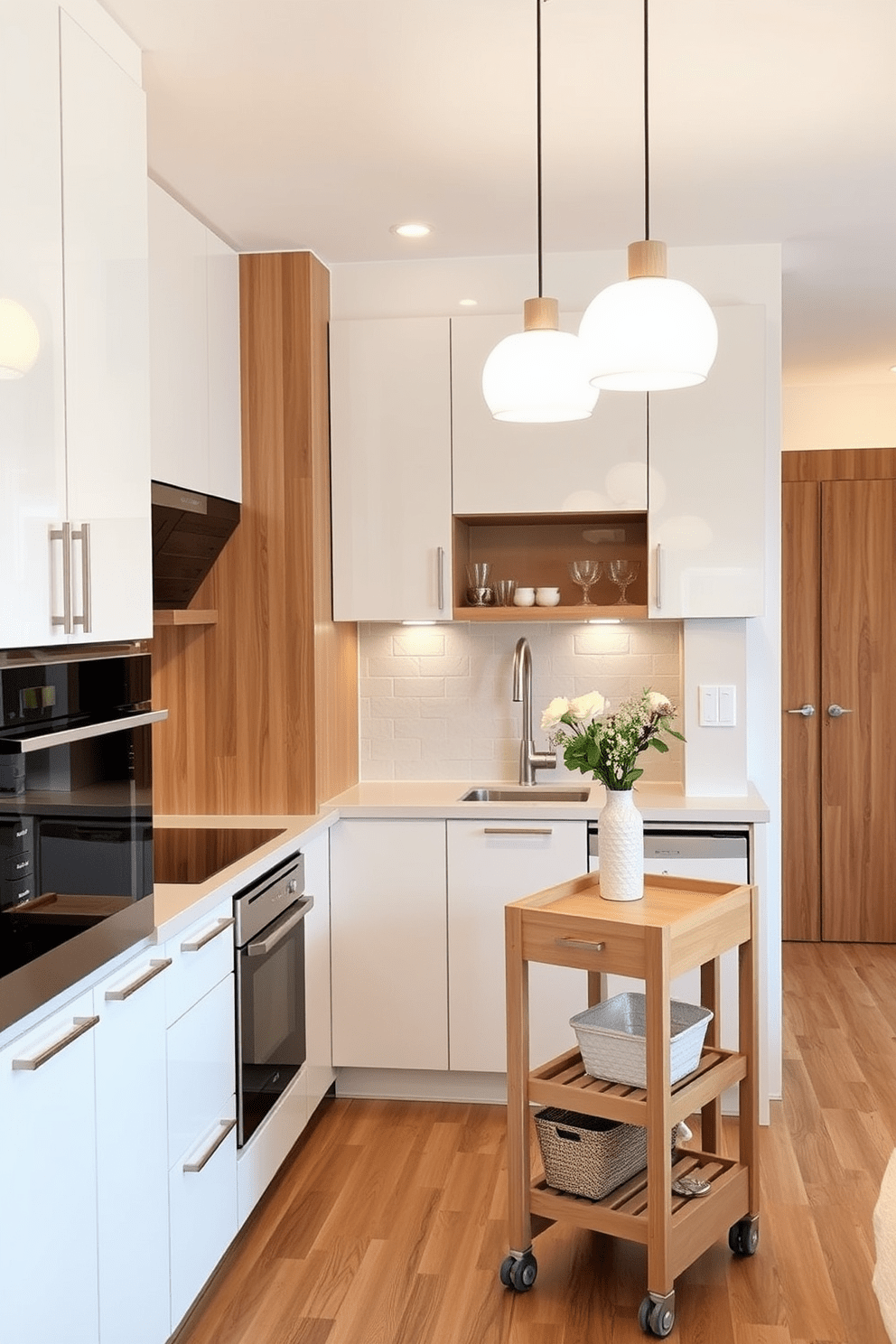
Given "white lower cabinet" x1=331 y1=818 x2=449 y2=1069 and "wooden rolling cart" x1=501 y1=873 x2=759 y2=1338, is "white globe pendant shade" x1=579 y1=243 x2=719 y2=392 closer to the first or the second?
"wooden rolling cart" x1=501 y1=873 x2=759 y2=1338

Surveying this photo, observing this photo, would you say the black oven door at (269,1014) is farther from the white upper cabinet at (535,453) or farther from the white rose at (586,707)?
the white upper cabinet at (535,453)

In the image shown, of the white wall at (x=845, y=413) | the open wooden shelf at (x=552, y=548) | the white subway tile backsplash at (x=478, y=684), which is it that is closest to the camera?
the open wooden shelf at (x=552, y=548)

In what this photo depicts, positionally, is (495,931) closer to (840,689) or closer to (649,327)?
(649,327)

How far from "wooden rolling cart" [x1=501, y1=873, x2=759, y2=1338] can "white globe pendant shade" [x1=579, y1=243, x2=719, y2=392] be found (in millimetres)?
1204

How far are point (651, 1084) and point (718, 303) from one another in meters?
2.51

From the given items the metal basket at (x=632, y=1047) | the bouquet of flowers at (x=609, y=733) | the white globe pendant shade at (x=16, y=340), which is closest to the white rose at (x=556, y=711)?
the bouquet of flowers at (x=609, y=733)

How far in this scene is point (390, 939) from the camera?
3.88 meters

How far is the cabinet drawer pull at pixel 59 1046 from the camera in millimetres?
1889

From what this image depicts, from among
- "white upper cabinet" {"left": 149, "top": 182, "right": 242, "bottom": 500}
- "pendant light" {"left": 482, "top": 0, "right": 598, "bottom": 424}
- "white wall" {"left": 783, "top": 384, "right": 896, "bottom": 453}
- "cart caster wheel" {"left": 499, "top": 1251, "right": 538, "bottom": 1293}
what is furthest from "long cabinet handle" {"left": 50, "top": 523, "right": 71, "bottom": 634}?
"white wall" {"left": 783, "top": 384, "right": 896, "bottom": 453}

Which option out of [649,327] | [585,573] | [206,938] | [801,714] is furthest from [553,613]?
[801,714]

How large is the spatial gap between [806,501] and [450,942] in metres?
3.19

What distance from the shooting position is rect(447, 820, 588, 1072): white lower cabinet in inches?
150

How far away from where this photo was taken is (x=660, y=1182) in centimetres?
259

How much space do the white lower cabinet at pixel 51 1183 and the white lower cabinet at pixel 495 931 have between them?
1807 mm
